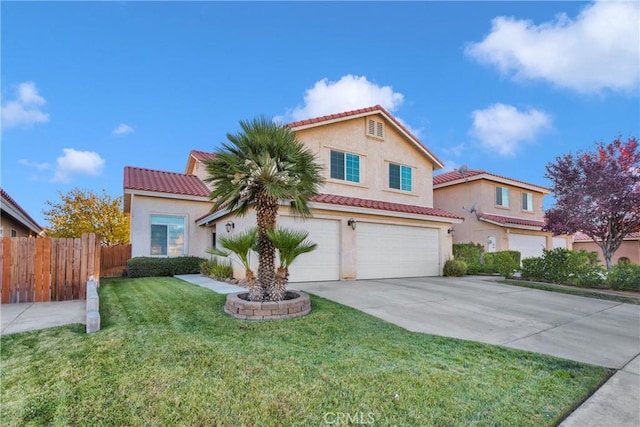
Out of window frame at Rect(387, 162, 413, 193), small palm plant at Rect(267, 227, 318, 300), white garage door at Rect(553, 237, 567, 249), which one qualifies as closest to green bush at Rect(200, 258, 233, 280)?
small palm plant at Rect(267, 227, 318, 300)

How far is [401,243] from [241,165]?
9.86 metres

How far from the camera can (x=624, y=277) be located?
12.0 m

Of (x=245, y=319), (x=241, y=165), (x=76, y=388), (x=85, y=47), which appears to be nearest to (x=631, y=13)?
(x=241, y=165)

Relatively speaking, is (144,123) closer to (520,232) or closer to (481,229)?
(481,229)

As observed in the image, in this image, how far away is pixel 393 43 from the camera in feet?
49.4

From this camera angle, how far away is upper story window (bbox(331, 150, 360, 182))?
1456 cm

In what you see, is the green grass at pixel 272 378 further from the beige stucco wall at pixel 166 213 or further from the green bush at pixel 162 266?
the beige stucco wall at pixel 166 213

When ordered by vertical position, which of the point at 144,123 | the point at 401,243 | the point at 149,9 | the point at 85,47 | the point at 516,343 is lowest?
the point at 516,343

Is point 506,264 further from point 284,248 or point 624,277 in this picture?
point 284,248

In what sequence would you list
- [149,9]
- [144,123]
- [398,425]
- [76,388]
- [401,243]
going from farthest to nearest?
[144,123] < [401,243] < [149,9] < [76,388] < [398,425]

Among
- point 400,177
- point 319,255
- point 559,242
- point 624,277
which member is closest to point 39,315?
point 319,255

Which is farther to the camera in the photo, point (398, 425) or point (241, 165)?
point (241, 165)

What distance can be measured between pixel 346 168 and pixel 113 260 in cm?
1331

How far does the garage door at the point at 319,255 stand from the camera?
12.1 metres
